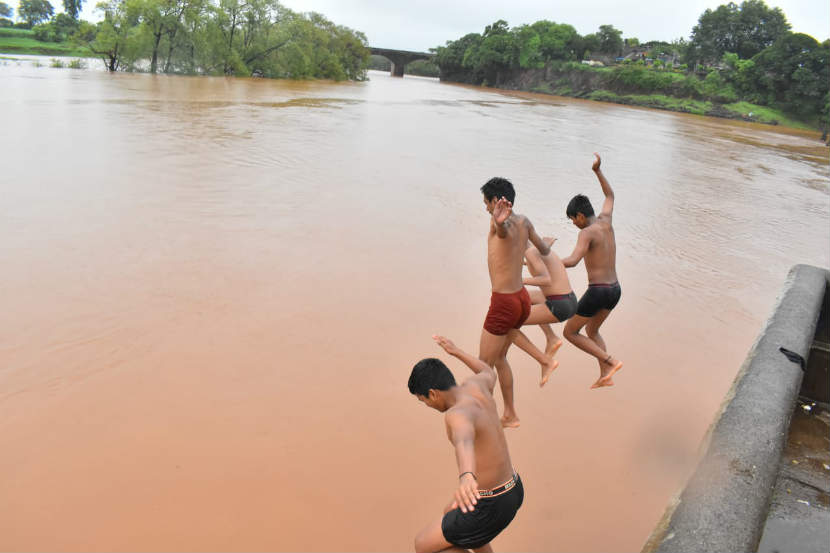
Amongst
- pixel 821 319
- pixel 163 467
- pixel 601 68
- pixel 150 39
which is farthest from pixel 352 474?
pixel 601 68

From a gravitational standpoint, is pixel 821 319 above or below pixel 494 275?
below

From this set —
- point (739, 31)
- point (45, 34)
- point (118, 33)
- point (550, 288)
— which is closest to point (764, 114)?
point (739, 31)

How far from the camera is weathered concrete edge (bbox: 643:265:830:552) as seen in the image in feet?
7.41

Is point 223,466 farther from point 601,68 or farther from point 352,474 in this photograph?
point 601,68

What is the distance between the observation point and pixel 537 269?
4.44 m

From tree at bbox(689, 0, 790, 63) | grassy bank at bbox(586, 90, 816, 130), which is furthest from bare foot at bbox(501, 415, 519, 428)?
tree at bbox(689, 0, 790, 63)

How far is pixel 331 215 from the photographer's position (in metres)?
9.08

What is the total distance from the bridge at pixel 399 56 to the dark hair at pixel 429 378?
8394cm

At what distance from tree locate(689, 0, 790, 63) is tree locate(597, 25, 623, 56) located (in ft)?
31.9

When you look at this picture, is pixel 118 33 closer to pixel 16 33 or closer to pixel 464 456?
pixel 16 33

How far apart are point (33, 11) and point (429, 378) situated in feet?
277

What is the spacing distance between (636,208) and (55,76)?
2830 centimetres

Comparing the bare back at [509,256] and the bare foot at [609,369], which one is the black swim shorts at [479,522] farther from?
the bare foot at [609,369]

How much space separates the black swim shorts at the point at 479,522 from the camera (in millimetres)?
2570
